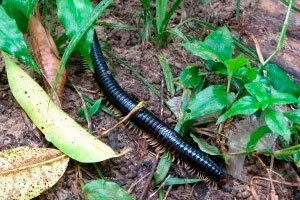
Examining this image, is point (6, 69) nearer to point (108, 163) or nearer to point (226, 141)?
point (108, 163)

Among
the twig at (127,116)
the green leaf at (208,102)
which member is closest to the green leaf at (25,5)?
the twig at (127,116)

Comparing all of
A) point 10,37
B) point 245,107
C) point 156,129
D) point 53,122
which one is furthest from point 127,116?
point 10,37

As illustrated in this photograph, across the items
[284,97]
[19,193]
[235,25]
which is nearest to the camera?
[19,193]

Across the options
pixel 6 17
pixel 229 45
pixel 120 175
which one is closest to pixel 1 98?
pixel 6 17

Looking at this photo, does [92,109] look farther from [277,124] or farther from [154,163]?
[277,124]

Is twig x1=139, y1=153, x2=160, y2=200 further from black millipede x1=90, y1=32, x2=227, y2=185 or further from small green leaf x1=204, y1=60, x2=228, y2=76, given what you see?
small green leaf x1=204, y1=60, x2=228, y2=76

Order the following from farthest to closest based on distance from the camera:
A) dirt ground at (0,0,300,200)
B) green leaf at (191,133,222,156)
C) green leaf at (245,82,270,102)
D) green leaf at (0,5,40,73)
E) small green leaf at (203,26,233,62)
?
small green leaf at (203,26,233,62) < green leaf at (191,133,222,156) < dirt ground at (0,0,300,200) < green leaf at (245,82,270,102) < green leaf at (0,5,40,73)

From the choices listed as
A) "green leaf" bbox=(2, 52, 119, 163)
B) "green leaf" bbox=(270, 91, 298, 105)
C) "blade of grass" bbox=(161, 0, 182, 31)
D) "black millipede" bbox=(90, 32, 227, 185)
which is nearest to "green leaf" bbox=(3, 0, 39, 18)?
"green leaf" bbox=(2, 52, 119, 163)
